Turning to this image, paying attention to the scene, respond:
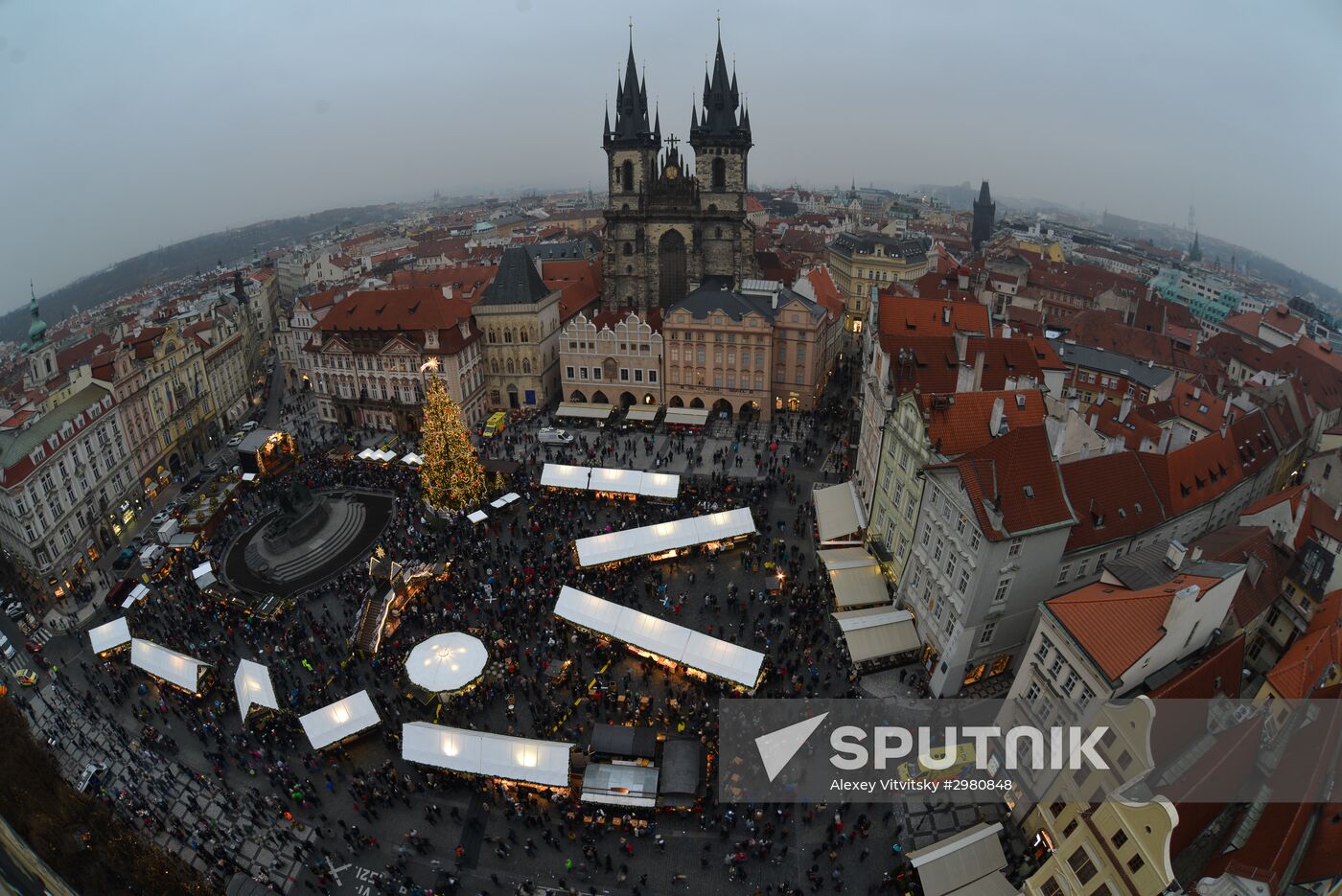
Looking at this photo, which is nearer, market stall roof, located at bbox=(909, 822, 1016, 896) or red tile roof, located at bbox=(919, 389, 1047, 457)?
market stall roof, located at bbox=(909, 822, 1016, 896)

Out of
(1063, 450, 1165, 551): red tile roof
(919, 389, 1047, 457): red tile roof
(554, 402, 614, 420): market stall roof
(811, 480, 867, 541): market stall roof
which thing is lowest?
(554, 402, 614, 420): market stall roof

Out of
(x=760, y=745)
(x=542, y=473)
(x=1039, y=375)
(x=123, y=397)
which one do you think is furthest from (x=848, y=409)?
(x=123, y=397)

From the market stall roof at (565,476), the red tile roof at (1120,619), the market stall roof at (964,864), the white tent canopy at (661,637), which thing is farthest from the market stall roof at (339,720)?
the red tile roof at (1120,619)

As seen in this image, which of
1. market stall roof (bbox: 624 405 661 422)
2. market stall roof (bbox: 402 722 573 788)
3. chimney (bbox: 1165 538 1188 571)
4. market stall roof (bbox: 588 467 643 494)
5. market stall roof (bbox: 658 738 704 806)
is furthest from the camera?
market stall roof (bbox: 624 405 661 422)

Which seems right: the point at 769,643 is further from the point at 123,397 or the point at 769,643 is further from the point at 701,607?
the point at 123,397

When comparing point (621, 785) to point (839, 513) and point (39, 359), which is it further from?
point (39, 359)

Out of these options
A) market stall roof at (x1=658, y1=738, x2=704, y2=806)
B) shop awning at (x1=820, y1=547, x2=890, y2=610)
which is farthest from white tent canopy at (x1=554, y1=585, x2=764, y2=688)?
shop awning at (x1=820, y1=547, x2=890, y2=610)

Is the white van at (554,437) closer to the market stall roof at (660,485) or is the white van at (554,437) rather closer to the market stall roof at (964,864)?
the market stall roof at (660,485)

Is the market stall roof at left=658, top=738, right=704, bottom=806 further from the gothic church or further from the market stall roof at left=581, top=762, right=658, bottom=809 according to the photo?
the gothic church
